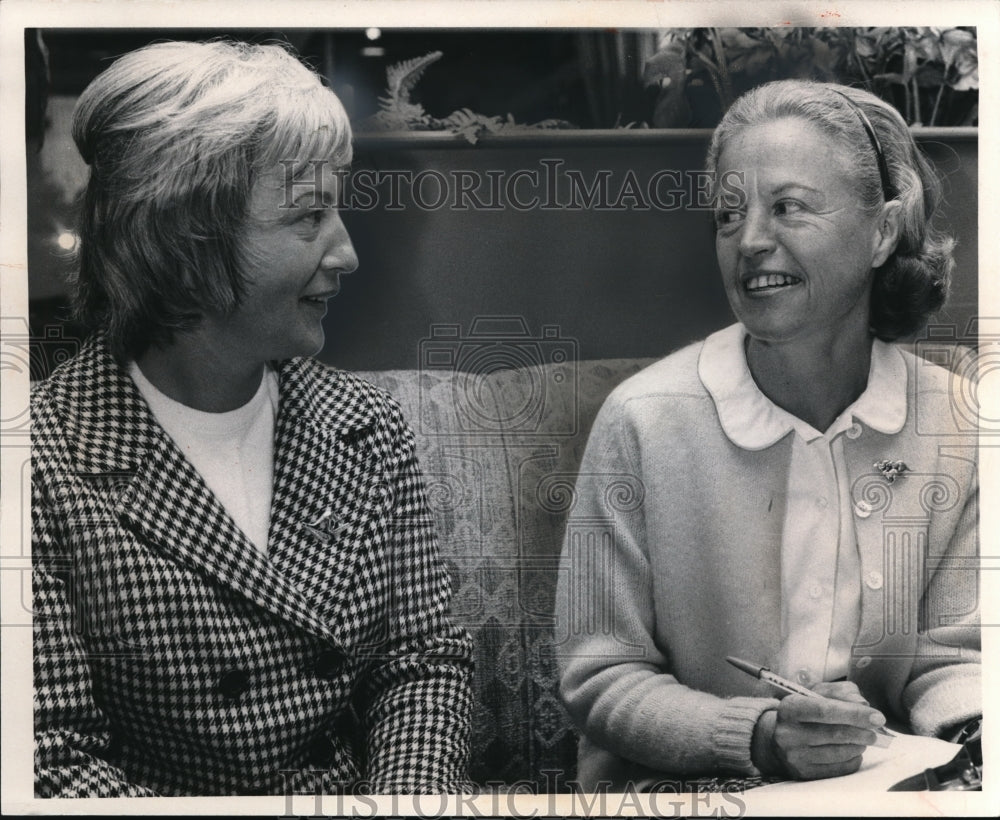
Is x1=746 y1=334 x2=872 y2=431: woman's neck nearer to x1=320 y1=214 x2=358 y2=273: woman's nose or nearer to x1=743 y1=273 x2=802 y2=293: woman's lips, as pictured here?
x1=743 y1=273 x2=802 y2=293: woman's lips

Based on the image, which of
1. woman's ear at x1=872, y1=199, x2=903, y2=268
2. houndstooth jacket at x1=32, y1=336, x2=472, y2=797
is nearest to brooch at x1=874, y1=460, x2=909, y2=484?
woman's ear at x1=872, y1=199, x2=903, y2=268

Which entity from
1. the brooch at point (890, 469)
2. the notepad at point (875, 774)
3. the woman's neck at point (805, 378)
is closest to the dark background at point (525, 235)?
the woman's neck at point (805, 378)

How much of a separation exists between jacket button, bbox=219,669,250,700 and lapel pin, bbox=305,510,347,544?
0.91ft

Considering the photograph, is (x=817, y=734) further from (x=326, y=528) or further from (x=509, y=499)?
(x=326, y=528)

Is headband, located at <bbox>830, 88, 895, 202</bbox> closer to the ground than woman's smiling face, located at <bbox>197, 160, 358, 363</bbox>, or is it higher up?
higher up

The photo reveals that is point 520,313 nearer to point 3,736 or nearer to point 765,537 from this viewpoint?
point 765,537

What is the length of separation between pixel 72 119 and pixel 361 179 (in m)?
0.57

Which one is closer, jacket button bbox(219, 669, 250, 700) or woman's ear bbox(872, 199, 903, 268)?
jacket button bbox(219, 669, 250, 700)

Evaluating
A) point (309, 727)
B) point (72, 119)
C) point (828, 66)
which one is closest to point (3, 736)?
point (309, 727)

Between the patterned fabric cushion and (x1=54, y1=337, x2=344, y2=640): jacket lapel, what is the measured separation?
0.33 m

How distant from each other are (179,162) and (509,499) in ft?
2.94

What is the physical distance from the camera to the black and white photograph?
2.14 m

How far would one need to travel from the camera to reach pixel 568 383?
2.23 metres

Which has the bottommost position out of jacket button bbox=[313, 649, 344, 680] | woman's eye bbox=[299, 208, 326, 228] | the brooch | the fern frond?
jacket button bbox=[313, 649, 344, 680]
